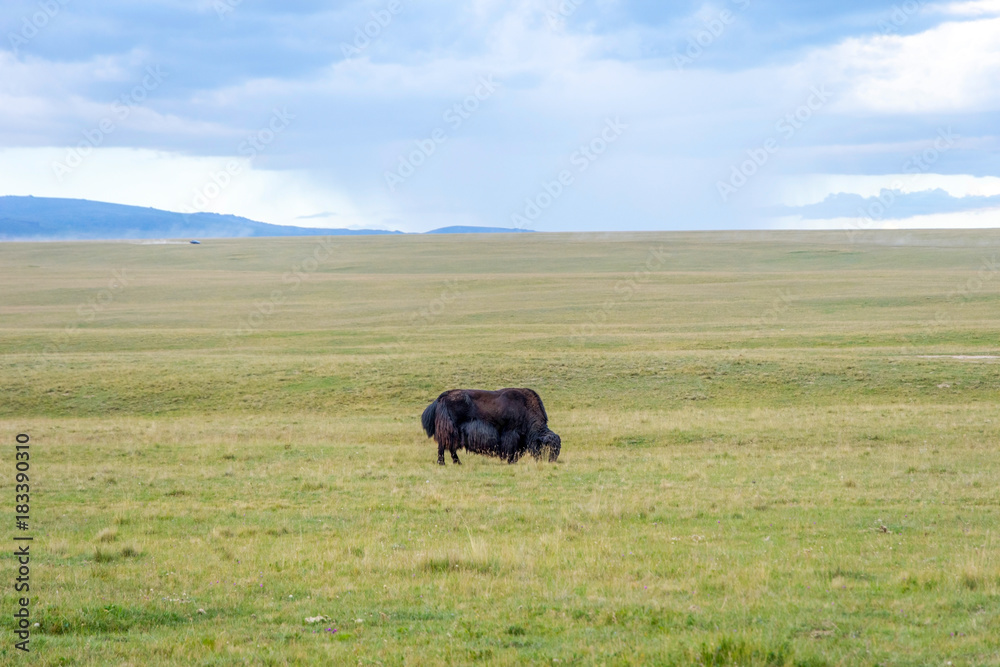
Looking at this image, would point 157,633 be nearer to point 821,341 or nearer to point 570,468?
point 570,468

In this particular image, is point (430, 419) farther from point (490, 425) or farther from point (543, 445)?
point (543, 445)

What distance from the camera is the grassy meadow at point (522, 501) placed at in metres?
7.26

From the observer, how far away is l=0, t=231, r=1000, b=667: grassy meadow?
7.26 meters

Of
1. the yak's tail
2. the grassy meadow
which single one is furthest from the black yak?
the grassy meadow

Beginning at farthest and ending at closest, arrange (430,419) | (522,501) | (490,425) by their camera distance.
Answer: (430,419)
(490,425)
(522,501)

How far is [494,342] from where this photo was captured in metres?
44.9

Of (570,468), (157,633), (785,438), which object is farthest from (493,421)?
(157,633)

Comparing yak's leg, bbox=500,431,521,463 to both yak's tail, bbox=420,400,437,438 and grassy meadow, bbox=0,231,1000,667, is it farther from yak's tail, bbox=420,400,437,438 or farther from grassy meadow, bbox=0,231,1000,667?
yak's tail, bbox=420,400,437,438

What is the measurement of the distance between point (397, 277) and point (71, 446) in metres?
73.1

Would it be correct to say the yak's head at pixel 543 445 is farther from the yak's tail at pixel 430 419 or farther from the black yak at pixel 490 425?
the yak's tail at pixel 430 419

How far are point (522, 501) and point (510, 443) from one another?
4693 mm

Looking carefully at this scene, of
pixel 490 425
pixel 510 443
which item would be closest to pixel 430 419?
pixel 490 425

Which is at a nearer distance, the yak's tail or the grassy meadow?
the grassy meadow

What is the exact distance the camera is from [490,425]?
18.7 m
